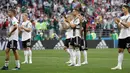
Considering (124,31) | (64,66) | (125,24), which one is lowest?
(64,66)

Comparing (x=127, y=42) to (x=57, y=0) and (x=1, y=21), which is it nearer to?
(x=1, y=21)

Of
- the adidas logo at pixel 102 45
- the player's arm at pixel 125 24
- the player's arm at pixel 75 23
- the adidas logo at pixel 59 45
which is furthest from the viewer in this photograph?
the adidas logo at pixel 102 45

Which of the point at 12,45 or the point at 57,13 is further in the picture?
the point at 57,13

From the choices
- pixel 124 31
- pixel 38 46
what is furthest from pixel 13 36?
pixel 38 46

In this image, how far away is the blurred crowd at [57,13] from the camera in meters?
42.1

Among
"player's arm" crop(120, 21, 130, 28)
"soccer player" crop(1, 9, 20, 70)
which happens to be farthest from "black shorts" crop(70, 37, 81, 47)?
"player's arm" crop(120, 21, 130, 28)

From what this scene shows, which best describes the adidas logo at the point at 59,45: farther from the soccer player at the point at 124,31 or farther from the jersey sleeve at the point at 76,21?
the soccer player at the point at 124,31

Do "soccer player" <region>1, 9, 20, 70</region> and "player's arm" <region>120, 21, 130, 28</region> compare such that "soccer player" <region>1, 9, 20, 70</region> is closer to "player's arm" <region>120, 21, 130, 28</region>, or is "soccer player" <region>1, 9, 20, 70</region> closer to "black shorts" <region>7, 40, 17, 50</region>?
"black shorts" <region>7, 40, 17, 50</region>

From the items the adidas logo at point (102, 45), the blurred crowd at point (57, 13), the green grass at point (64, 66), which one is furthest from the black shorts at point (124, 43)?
the adidas logo at point (102, 45)

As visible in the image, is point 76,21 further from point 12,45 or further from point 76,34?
point 12,45

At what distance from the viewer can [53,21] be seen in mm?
44250

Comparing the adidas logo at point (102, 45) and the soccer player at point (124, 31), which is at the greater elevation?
the soccer player at point (124, 31)

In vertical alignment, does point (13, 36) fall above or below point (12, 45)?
above

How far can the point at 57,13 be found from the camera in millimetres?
48031
